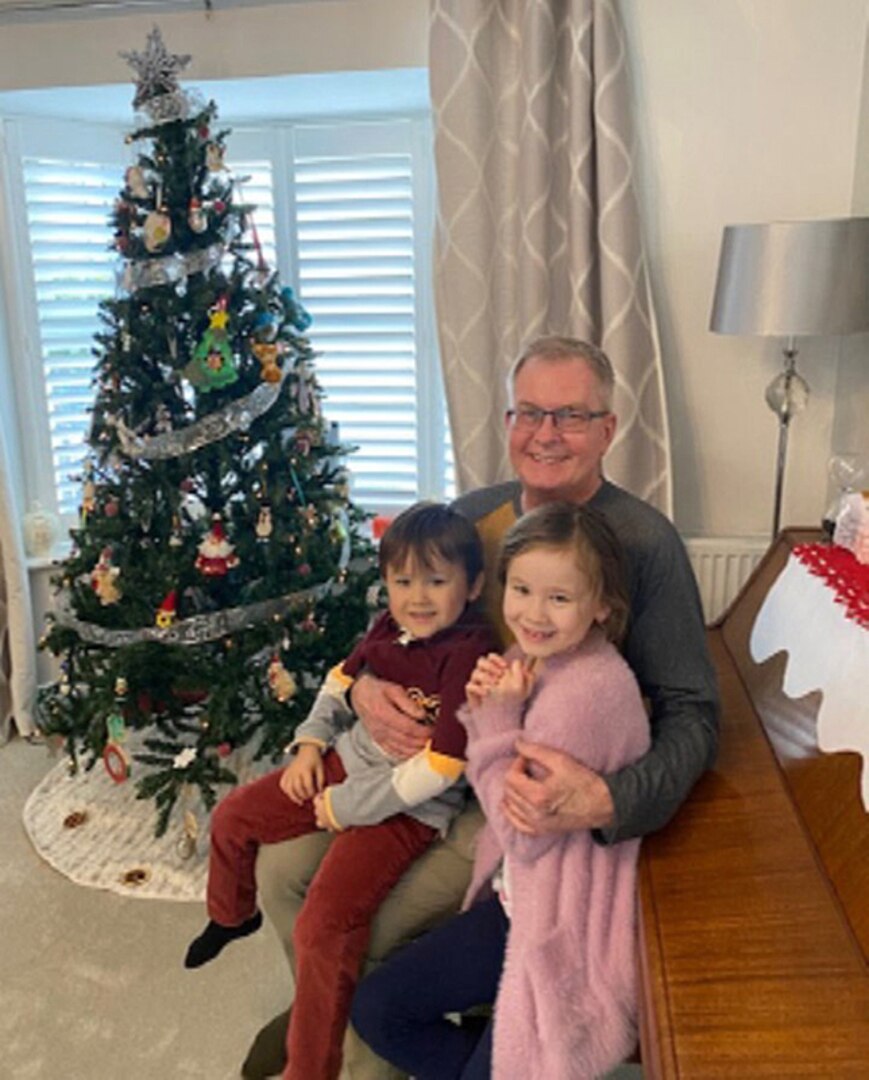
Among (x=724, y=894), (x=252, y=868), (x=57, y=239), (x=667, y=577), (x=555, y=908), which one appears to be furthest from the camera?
(x=57, y=239)

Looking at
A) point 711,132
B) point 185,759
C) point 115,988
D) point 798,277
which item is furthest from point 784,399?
point 115,988

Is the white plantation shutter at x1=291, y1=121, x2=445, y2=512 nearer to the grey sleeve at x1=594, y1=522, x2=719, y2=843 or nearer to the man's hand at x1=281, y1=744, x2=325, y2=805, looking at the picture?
the man's hand at x1=281, y1=744, x2=325, y2=805

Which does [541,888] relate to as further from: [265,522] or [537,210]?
[537,210]

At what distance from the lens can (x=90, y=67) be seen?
8.82 ft

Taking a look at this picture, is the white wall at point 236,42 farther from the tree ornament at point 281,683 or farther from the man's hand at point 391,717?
the man's hand at point 391,717

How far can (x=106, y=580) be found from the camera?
7.59ft

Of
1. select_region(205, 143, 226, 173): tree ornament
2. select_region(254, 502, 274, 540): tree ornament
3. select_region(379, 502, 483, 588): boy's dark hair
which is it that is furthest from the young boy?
select_region(205, 143, 226, 173): tree ornament

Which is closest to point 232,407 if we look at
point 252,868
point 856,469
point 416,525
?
point 416,525

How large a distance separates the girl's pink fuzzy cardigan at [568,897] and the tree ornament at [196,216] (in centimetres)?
147

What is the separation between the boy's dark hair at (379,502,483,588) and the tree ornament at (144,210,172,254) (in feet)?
3.59

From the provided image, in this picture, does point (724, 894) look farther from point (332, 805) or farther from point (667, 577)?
point (332, 805)

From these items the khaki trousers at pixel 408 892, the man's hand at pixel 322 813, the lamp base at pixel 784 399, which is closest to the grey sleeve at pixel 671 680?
the khaki trousers at pixel 408 892

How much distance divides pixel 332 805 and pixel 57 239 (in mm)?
2362

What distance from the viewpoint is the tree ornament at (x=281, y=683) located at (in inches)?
89.9
